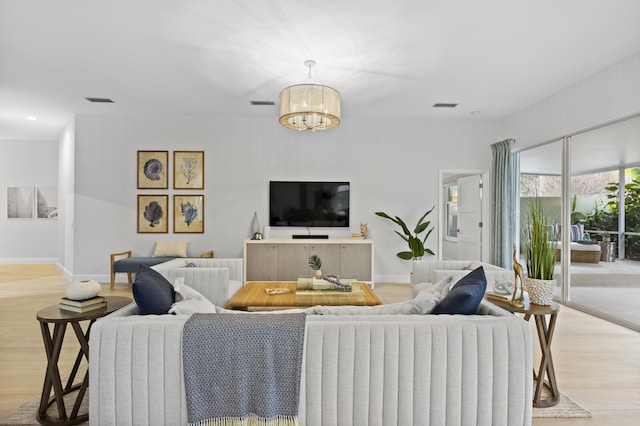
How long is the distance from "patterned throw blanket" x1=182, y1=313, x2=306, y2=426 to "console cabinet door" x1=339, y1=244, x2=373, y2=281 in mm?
4005

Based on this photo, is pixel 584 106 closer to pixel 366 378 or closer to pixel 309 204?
pixel 309 204

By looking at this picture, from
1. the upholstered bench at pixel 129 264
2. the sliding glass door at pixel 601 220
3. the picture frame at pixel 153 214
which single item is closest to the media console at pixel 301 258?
the upholstered bench at pixel 129 264

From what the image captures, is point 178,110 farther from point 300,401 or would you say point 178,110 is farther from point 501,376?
point 501,376

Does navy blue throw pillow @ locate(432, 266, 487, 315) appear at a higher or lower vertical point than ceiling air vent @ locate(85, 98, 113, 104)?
lower

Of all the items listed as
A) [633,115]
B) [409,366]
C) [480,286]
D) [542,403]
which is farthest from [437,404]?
[633,115]

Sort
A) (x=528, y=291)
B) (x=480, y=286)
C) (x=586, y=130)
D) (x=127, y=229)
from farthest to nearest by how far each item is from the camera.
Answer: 1. (x=127, y=229)
2. (x=586, y=130)
3. (x=528, y=291)
4. (x=480, y=286)

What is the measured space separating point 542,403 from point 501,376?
0.96m

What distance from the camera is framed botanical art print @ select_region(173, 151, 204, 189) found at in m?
5.97

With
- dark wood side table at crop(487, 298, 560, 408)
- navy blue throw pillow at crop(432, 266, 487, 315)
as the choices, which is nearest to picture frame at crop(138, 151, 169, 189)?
navy blue throw pillow at crop(432, 266, 487, 315)

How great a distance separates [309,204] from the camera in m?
6.07

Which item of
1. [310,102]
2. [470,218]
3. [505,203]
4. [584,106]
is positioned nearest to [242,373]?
[310,102]

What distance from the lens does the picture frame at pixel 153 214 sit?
5957 millimetres

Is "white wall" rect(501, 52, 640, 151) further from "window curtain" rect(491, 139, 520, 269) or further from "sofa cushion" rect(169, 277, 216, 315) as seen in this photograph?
"sofa cushion" rect(169, 277, 216, 315)

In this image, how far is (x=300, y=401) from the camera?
160 centimetres
